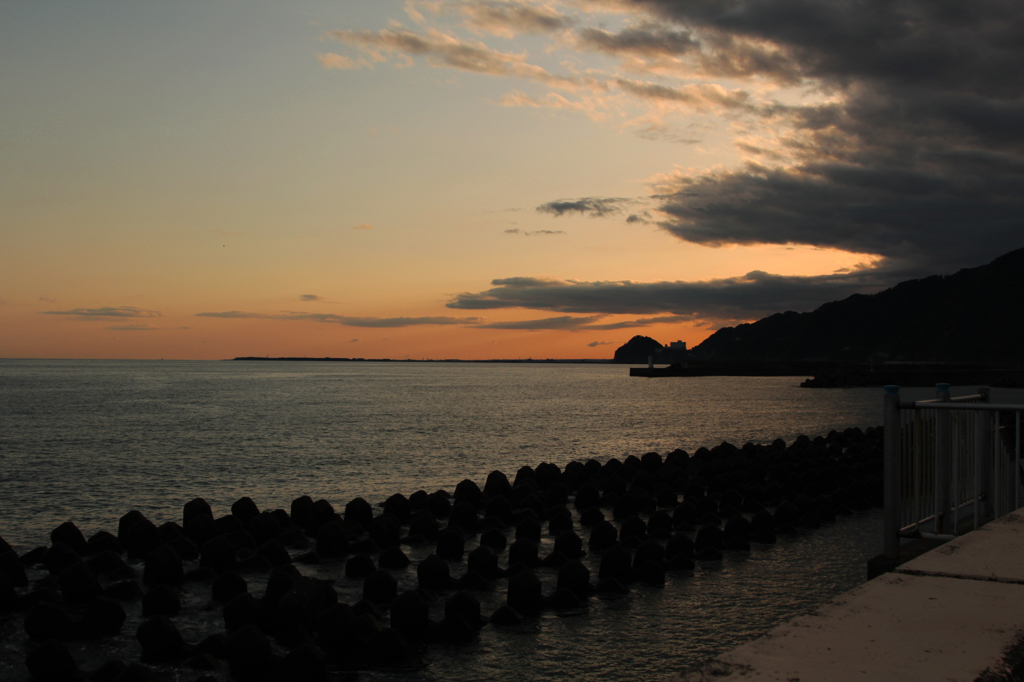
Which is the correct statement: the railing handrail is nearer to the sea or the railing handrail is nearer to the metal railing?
the metal railing

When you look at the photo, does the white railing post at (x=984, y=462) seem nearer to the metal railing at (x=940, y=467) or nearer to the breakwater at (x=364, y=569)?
A: the metal railing at (x=940, y=467)

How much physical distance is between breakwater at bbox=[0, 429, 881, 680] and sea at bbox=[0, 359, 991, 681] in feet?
0.69

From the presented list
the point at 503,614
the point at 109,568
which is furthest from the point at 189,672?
the point at 109,568

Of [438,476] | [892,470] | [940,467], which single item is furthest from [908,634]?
[438,476]

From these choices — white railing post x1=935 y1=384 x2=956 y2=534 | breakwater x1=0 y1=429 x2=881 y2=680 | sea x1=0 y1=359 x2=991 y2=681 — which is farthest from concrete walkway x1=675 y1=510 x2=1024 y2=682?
breakwater x1=0 y1=429 x2=881 y2=680

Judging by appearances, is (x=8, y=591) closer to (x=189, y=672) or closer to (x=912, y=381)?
(x=189, y=672)

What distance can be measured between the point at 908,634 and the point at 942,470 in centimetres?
443

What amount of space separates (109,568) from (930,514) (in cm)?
1207

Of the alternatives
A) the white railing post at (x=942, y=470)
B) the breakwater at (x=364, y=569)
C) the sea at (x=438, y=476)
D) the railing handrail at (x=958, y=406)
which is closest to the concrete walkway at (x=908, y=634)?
the railing handrail at (x=958, y=406)

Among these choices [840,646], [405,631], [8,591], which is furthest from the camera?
[8,591]

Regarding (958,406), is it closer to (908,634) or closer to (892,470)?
(892,470)

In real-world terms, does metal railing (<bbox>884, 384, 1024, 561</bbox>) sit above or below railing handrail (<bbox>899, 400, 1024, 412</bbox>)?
below

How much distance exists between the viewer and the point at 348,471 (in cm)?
2906

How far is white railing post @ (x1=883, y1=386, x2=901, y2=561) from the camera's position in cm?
713
